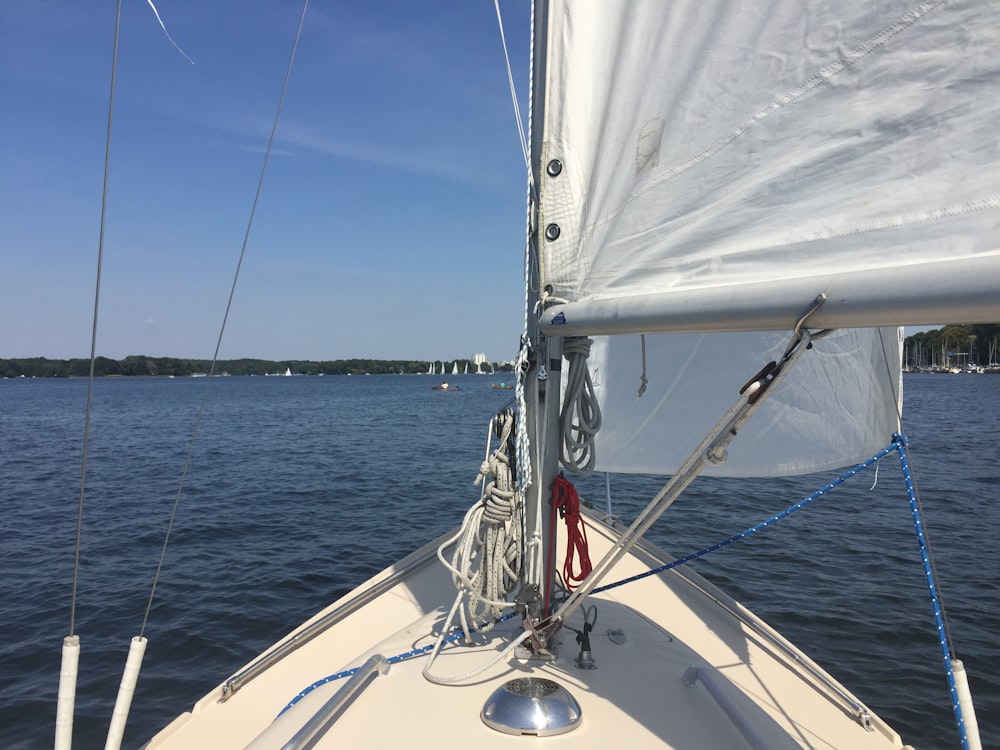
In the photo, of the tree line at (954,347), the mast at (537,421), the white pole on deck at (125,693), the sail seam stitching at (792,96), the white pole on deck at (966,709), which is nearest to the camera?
the sail seam stitching at (792,96)

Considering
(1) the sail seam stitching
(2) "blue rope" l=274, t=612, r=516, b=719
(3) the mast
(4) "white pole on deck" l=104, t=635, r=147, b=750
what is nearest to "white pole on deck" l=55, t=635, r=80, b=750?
(4) "white pole on deck" l=104, t=635, r=147, b=750

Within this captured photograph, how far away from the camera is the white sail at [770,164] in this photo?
153cm

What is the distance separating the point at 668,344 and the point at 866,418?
1.40m

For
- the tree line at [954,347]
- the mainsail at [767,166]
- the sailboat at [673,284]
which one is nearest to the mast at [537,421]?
the sailboat at [673,284]

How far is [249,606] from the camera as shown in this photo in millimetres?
8203

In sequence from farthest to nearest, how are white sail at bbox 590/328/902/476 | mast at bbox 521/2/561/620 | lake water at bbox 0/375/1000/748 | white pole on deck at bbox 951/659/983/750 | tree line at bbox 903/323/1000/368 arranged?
tree line at bbox 903/323/1000/368 → lake water at bbox 0/375/1000/748 → white sail at bbox 590/328/902/476 → mast at bbox 521/2/561/620 → white pole on deck at bbox 951/659/983/750

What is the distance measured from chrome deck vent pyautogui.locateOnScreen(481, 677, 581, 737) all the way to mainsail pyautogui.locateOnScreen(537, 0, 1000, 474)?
1362 millimetres

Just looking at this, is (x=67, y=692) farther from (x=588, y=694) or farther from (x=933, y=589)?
(x=933, y=589)

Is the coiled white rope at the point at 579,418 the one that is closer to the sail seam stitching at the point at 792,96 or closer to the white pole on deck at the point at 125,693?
the sail seam stitching at the point at 792,96

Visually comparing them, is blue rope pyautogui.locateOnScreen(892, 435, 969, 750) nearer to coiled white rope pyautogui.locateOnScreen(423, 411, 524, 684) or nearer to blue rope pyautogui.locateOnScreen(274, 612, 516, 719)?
coiled white rope pyautogui.locateOnScreen(423, 411, 524, 684)

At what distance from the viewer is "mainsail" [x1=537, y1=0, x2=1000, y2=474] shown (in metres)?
1.53

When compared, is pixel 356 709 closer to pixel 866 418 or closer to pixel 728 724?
pixel 728 724

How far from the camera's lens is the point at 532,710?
93.7 inches

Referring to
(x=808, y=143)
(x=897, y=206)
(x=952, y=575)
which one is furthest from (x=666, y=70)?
(x=952, y=575)
